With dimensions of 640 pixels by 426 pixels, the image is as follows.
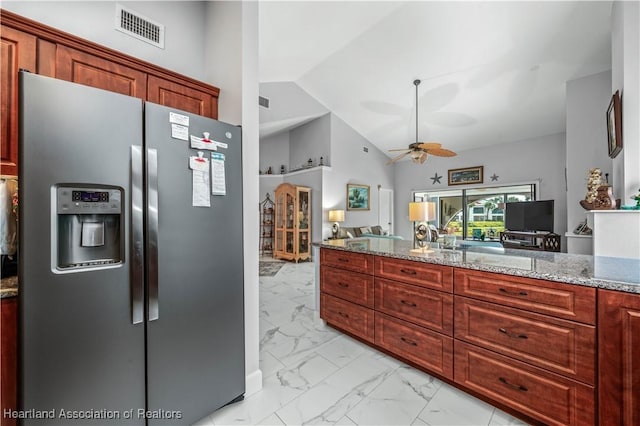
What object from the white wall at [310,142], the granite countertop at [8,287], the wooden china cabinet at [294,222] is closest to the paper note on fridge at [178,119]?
the granite countertop at [8,287]

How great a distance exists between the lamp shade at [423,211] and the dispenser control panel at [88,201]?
198 centimetres

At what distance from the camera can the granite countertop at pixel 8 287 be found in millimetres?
1065

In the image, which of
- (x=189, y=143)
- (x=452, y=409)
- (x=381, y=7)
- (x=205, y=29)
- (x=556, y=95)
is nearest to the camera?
(x=189, y=143)

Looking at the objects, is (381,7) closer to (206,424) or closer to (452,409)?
(452,409)

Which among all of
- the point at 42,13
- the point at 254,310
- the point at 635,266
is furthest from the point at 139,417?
the point at 635,266

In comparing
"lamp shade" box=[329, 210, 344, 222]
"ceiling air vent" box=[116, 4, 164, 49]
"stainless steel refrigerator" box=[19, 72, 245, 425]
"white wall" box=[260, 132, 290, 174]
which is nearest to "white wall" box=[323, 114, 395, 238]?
"lamp shade" box=[329, 210, 344, 222]

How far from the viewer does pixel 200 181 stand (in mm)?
1430

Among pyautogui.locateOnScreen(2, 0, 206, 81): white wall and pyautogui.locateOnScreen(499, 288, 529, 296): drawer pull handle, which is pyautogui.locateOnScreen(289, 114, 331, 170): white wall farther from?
pyautogui.locateOnScreen(499, 288, 529, 296): drawer pull handle

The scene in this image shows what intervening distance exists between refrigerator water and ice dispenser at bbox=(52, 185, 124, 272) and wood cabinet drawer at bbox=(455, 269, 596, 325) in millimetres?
1909

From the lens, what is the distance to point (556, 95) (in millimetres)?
4742

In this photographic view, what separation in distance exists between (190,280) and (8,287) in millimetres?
688

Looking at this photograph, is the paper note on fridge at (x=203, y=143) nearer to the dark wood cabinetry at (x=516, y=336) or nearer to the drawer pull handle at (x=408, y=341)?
the dark wood cabinetry at (x=516, y=336)

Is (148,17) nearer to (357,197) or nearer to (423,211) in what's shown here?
(423,211)

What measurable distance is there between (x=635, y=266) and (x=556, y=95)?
471 cm
